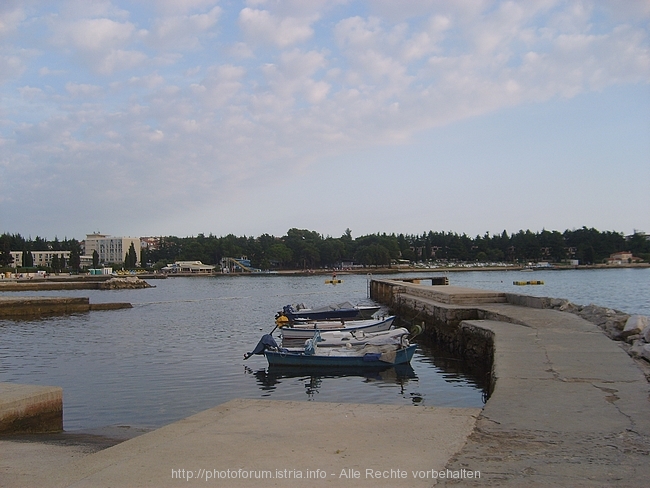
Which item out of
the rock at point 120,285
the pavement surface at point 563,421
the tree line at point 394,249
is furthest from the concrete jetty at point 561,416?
the tree line at point 394,249

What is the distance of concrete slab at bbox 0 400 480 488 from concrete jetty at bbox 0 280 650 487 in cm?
1

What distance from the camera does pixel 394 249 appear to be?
18575cm

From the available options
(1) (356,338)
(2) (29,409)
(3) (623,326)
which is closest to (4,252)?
(1) (356,338)

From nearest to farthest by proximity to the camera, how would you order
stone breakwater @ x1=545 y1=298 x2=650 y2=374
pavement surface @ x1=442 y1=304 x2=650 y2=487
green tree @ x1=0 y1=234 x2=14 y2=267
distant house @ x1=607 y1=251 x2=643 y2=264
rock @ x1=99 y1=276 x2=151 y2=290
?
pavement surface @ x1=442 y1=304 x2=650 y2=487, stone breakwater @ x1=545 y1=298 x2=650 y2=374, rock @ x1=99 y1=276 x2=151 y2=290, green tree @ x1=0 y1=234 x2=14 y2=267, distant house @ x1=607 y1=251 x2=643 y2=264

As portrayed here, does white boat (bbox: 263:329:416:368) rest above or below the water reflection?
above

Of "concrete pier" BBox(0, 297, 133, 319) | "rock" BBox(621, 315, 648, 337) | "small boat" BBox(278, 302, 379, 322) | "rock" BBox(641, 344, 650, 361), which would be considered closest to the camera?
"rock" BBox(641, 344, 650, 361)

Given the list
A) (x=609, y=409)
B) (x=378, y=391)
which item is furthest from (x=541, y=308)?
(x=609, y=409)

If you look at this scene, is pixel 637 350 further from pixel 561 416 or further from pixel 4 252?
pixel 4 252

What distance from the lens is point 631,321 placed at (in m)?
15.0

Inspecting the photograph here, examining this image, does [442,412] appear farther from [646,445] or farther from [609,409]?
[646,445]

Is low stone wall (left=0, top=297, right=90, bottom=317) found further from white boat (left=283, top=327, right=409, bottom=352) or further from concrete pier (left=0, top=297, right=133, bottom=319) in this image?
white boat (left=283, top=327, right=409, bottom=352)

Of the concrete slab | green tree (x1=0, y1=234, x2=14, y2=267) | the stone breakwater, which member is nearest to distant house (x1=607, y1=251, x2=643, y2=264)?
green tree (x1=0, y1=234, x2=14, y2=267)

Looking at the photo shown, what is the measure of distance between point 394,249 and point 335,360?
556 ft

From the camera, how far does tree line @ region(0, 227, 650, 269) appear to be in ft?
589
